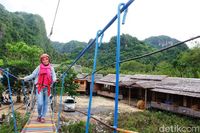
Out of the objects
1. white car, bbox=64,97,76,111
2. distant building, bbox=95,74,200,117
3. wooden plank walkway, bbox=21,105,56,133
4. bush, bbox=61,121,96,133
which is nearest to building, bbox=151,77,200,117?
distant building, bbox=95,74,200,117

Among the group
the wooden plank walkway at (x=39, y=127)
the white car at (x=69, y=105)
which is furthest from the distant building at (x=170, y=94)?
the wooden plank walkway at (x=39, y=127)

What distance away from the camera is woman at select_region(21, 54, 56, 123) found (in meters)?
3.39

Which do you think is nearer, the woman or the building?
the woman

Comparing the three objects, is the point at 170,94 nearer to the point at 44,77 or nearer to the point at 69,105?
the point at 69,105

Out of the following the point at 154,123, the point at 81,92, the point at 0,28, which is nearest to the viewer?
the point at 154,123

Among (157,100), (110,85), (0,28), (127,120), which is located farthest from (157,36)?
(127,120)

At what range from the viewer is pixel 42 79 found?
3.45 metres

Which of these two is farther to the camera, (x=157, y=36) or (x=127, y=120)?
(x=157, y=36)

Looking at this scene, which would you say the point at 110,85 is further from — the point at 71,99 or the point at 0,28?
the point at 0,28

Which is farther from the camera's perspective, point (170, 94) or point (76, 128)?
point (170, 94)

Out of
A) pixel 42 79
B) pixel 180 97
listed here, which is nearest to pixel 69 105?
pixel 180 97

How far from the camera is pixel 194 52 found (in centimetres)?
2631

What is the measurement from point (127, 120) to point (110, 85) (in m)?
9.63

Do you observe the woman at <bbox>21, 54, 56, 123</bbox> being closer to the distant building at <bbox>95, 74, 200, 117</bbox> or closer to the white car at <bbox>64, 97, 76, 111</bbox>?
the distant building at <bbox>95, 74, 200, 117</bbox>
